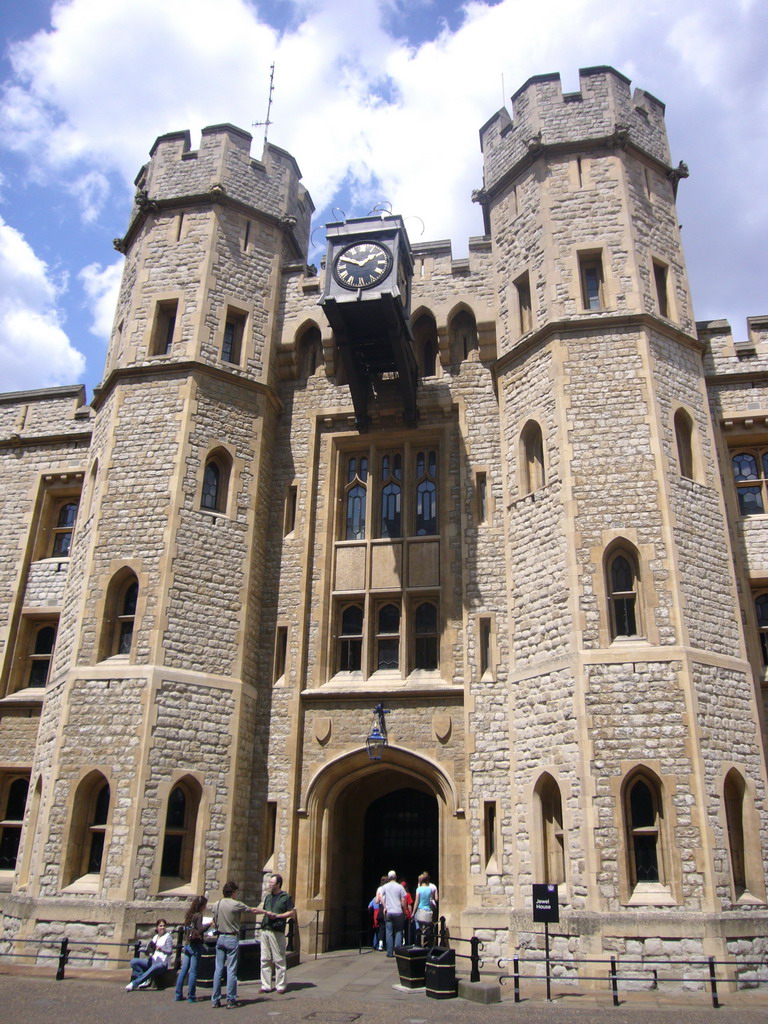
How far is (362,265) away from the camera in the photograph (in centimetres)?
1559

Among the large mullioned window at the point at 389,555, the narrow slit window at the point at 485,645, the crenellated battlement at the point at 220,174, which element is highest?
the crenellated battlement at the point at 220,174

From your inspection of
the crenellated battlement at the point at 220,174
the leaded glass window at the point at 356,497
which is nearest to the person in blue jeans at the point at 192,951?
the leaded glass window at the point at 356,497

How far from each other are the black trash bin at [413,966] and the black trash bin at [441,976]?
0.37 metres

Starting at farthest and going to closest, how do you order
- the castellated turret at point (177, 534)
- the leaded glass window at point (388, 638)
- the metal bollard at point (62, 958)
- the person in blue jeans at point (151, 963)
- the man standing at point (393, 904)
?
the leaded glass window at point (388, 638)
the castellated turret at point (177, 534)
the man standing at point (393, 904)
the metal bollard at point (62, 958)
the person in blue jeans at point (151, 963)

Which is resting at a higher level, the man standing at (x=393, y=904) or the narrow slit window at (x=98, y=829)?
the narrow slit window at (x=98, y=829)

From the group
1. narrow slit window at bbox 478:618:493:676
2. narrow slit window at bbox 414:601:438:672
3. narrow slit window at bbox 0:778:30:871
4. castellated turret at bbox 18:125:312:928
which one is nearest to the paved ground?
castellated turret at bbox 18:125:312:928

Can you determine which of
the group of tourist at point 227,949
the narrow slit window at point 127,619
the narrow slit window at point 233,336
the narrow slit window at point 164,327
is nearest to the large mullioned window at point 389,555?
the narrow slit window at point 233,336

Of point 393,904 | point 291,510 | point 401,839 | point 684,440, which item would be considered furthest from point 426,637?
point 684,440

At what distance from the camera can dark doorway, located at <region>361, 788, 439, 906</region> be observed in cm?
1575

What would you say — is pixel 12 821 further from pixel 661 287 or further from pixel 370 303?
pixel 661 287

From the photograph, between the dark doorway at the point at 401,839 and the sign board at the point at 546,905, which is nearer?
the sign board at the point at 546,905

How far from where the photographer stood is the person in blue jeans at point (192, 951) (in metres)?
10.1

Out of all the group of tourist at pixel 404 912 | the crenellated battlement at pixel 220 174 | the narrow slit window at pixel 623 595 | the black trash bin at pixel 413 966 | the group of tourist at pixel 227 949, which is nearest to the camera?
the group of tourist at pixel 227 949

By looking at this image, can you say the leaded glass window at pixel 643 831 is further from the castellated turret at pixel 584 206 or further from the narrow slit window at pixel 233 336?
the narrow slit window at pixel 233 336
